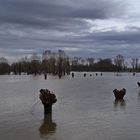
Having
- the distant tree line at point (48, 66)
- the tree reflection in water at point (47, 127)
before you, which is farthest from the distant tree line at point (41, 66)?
the tree reflection in water at point (47, 127)

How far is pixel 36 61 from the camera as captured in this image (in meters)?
162

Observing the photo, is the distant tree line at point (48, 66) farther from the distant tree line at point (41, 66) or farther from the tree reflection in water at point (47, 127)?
the tree reflection in water at point (47, 127)


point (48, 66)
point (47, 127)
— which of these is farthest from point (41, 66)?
point (47, 127)

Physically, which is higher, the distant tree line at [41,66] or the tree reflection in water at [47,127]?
the distant tree line at [41,66]

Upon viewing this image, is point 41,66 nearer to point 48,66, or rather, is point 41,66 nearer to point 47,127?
point 48,66

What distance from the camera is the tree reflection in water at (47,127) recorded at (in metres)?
13.9

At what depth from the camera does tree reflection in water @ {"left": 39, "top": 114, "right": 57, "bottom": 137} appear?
13.9 metres

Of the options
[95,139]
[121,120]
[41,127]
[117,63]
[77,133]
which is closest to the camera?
[95,139]

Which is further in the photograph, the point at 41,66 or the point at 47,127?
the point at 41,66

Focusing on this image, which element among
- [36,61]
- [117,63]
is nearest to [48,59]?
[36,61]

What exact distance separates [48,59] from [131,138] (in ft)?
469

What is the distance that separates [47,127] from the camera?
15.2 meters

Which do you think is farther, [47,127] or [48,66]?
[48,66]

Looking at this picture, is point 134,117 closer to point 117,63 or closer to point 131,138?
point 131,138
